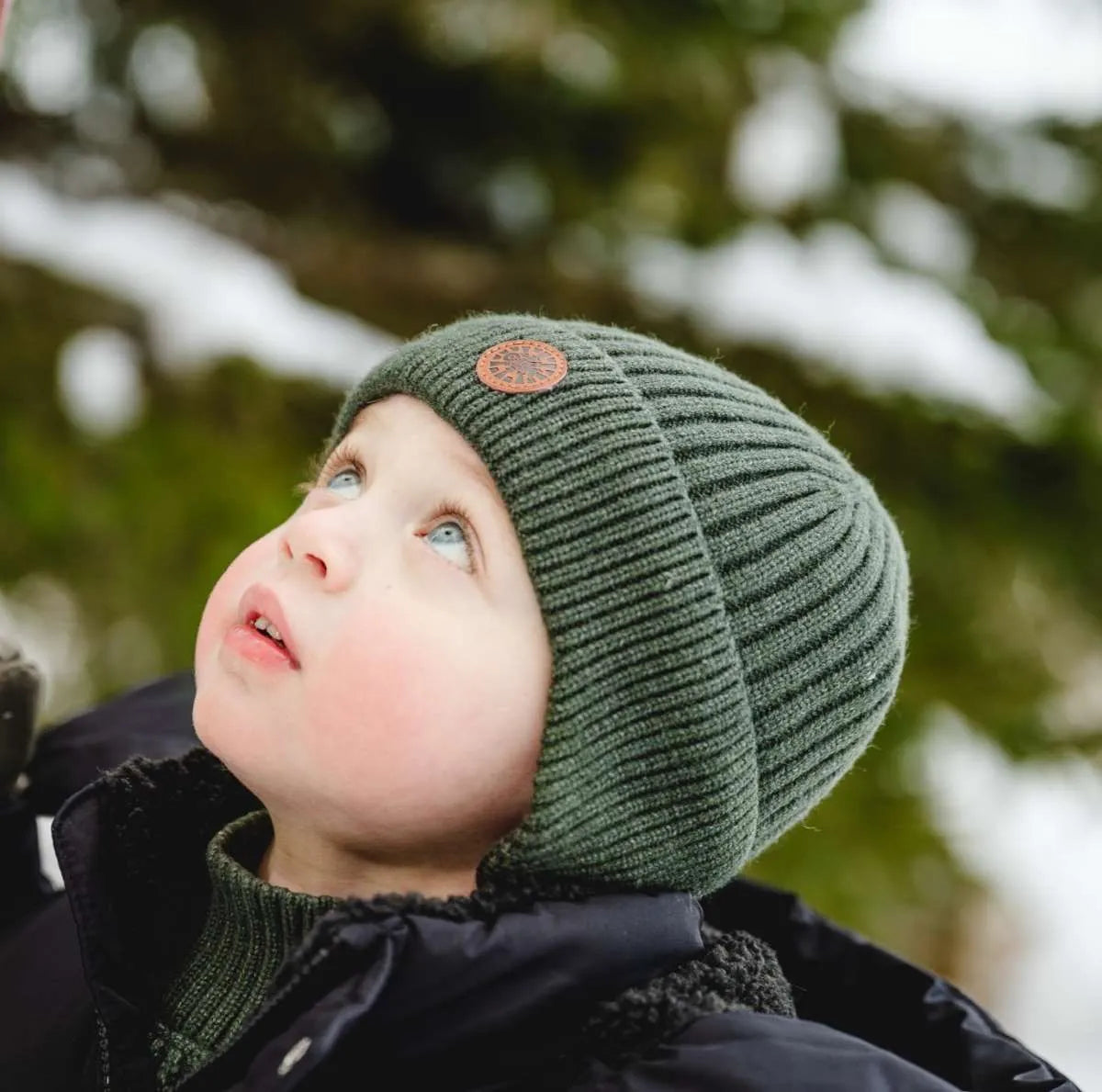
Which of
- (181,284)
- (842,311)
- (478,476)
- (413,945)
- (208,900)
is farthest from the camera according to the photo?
(842,311)

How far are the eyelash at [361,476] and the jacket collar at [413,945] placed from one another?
252mm

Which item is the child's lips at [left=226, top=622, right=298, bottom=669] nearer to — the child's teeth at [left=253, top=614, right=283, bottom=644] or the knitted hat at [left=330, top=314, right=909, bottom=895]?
the child's teeth at [left=253, top=614, right=283, bottom=644]

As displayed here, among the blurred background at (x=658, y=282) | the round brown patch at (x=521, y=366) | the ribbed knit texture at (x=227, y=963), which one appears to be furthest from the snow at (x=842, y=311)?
the ribbed knit texture at (x=227, y=963)

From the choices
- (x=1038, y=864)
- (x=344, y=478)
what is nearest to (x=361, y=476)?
(x=344, y=478)

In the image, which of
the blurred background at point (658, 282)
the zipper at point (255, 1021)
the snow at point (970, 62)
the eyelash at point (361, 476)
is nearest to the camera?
the zipper at point (255, 1021)

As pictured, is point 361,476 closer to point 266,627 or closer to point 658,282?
point 266,627

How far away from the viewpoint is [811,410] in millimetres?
2359

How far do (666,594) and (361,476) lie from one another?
0.93 ft

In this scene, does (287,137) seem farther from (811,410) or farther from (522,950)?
(522,950)

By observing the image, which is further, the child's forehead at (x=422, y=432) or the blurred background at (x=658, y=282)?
the blurred background at (x=658, y=282)

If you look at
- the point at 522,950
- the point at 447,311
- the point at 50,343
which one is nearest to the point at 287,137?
the point at 447,311

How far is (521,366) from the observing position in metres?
1.06

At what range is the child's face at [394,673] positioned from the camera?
94 cm

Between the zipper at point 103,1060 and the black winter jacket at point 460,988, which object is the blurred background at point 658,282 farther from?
the zipper at point 103,1060
